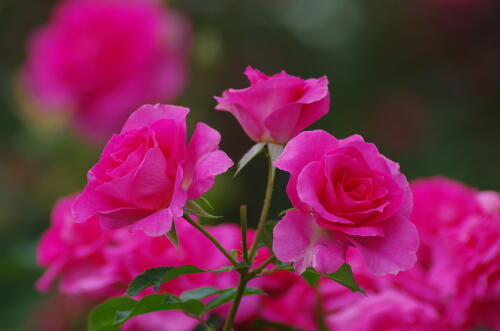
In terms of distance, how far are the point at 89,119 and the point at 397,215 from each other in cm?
105

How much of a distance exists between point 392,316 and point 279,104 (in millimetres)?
224

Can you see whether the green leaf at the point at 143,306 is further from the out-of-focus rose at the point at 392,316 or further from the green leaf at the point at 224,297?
the out-of-focus rose at the point at 392,316

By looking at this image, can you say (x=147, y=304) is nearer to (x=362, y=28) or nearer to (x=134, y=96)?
(x=134, y=96)

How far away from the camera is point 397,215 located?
0.45m

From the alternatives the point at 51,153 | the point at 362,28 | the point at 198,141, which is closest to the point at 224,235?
the point at 198,141

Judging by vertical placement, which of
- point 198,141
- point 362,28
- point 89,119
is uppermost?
point 198,141

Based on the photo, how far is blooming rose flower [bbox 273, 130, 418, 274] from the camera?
0.43 m

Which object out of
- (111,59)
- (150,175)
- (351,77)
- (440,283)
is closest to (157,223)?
(150,175)

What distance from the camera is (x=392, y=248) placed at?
44cm

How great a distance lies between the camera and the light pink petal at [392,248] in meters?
0.44

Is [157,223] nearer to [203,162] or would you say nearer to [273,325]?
[203,162]

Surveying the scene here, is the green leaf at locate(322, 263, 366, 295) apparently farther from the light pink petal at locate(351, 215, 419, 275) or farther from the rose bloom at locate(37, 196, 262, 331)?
the rose bloom at locate(37, 196, 262, 331)

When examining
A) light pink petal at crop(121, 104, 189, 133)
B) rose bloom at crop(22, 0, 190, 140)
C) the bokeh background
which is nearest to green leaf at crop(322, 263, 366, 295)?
light pink petal at crop(121, 104, 189, 133)

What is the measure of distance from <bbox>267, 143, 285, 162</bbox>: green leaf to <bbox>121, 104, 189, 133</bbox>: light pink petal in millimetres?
58
